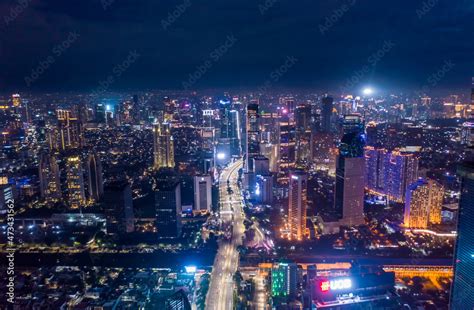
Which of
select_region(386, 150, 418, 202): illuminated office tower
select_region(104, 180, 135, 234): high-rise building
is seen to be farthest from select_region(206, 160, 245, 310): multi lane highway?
select_region(386, 150, 418, 202): illuminated office tower

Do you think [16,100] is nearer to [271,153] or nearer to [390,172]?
[271,153]

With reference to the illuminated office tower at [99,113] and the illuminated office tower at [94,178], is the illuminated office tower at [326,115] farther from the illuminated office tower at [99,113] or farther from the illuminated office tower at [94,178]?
the illuminated office tower at [99,113]

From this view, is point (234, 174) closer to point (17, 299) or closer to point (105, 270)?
point (105, 270)

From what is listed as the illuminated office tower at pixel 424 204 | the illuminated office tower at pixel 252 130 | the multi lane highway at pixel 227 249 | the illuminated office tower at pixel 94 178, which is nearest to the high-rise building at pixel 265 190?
the multi lane highway at pixel 227 249

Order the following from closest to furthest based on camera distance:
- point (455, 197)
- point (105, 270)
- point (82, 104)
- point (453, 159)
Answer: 1. point (105, 270)
2. point (455, 197)
3. point (453, 159)
4. point (82, 104)


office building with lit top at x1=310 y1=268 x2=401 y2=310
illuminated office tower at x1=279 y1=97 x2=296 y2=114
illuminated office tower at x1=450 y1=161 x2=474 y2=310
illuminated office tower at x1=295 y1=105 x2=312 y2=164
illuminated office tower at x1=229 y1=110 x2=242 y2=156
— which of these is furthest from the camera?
illuminated office tower at x1=279 y1=97 x2=296 y2=114

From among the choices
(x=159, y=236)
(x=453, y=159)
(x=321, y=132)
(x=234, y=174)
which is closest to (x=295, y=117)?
(x=321, y=132)

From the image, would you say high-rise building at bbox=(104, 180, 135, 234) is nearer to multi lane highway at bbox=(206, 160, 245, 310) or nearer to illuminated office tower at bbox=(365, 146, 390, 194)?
multi lane highway at bbox=(206, 160, 245, 310)

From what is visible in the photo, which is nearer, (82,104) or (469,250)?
(469,250)
